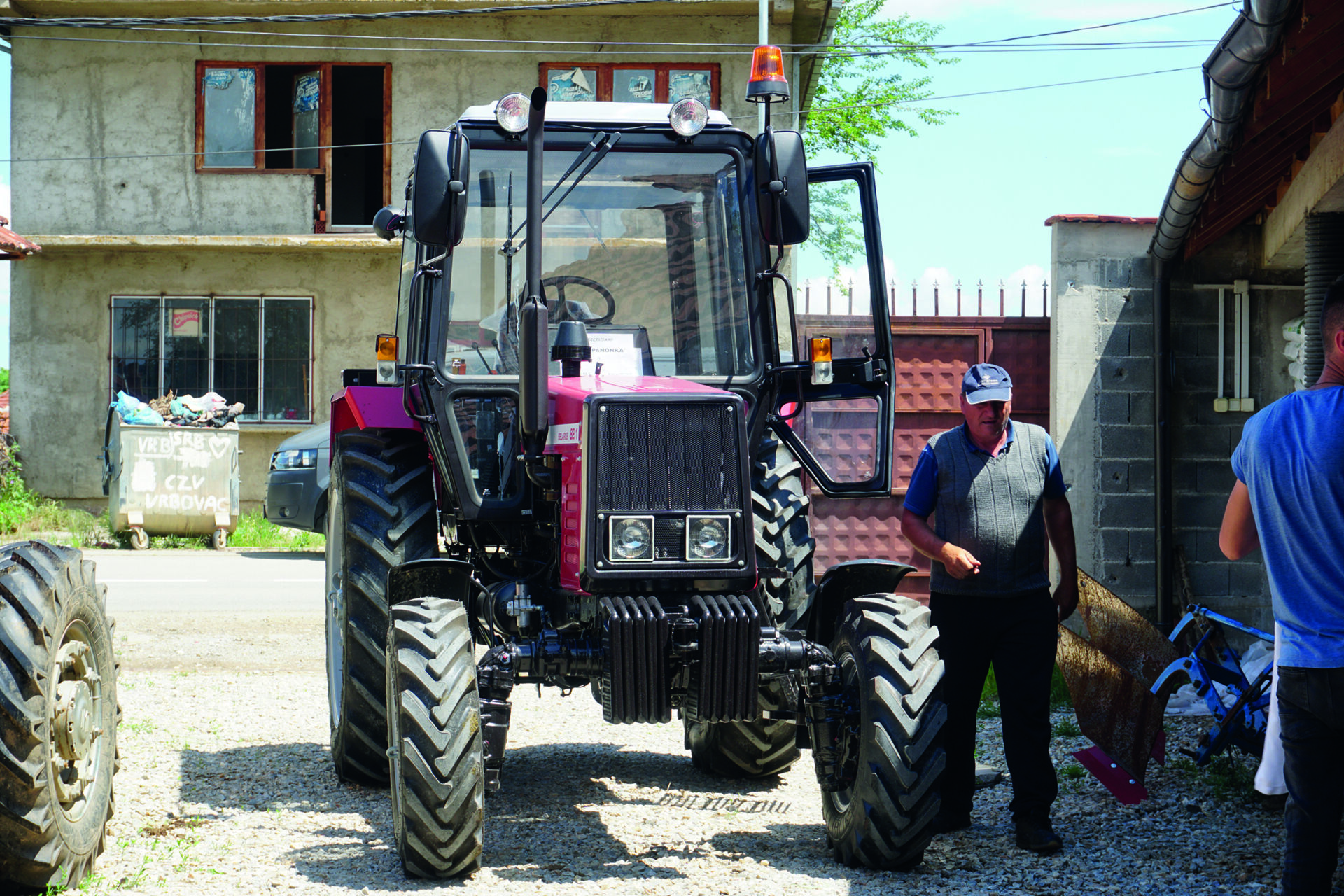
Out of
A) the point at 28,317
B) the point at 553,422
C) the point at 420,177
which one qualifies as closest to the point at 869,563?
the point at 553,422

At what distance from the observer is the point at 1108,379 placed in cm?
984

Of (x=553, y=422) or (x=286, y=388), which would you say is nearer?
(x=553, y=422)

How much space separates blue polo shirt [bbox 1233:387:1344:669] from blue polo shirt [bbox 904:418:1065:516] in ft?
5.55

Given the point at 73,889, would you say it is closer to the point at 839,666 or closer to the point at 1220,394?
the point at 839,666

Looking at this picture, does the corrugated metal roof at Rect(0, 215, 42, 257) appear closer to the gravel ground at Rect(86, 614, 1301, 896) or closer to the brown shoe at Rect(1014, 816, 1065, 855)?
the gravel ground at Rect(86, 614, 1301, 896)

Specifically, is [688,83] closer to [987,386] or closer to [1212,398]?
[1212,398]

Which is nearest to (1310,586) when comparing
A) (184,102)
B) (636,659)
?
(636,659)

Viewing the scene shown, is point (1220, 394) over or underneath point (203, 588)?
over

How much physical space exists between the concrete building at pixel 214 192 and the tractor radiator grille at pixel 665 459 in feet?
47.4

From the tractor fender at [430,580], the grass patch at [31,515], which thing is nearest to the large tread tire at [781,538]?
the tractor fender at [430,580]

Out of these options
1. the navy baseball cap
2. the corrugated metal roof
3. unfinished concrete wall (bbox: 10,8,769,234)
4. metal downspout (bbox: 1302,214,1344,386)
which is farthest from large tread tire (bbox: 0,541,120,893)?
unfinished concrete wall (bbox: 10,8,769,234)

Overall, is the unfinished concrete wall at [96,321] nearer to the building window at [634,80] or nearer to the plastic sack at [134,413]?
the plastic sack at [134,413]

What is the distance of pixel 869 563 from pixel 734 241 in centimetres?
136

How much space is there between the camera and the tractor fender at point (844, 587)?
529 centimetres
